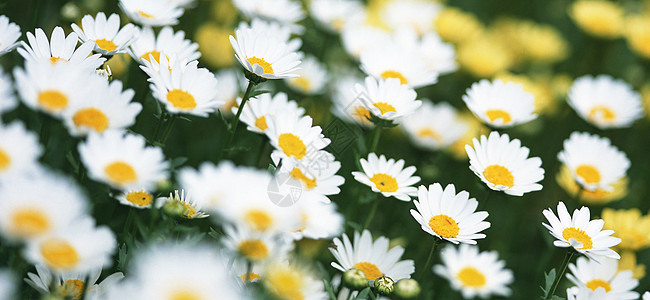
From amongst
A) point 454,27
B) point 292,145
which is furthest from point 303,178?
point 454,27

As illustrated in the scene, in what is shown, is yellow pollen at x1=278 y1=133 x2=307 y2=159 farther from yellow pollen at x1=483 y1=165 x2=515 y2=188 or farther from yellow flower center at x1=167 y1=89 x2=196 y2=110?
yellow pollen at x1=483 y1=165 x2=515 y2=188

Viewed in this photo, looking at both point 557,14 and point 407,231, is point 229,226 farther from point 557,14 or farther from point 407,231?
point 557,14

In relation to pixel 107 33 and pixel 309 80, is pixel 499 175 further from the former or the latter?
pixel 107 33

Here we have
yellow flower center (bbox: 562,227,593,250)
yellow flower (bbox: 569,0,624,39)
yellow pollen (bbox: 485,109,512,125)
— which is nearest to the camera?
yellow flower center (bbox: 562,227,593,250)

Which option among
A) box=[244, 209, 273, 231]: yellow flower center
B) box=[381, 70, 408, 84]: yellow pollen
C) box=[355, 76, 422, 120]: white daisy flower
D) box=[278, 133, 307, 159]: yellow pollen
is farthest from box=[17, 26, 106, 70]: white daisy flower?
box=[381, 70, 408, 84]: yellow pollen

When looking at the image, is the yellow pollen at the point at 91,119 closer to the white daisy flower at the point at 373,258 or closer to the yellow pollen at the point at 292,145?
the yellow pollen at the point at 292,145

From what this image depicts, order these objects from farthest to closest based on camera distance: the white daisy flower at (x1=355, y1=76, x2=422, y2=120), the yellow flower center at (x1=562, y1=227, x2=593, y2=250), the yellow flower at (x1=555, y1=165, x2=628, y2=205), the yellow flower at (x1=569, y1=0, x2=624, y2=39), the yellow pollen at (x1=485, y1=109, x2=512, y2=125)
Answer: the yellow flower at (x1=569, y1=0, x2=624, y2=39) → the yellow flower at (x1=555, y1=165, x2=628, y2=205) → the yellow pollen at (x1=485, y1=109, x2=512, y2=125) → the white daisy flower at (x1=355, y1=76, x2=422, y2=120) → the yellow flower center at (x1=562, y1=227, x2=593, y2=250)

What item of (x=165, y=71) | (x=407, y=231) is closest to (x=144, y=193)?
(x=165, y=71)
